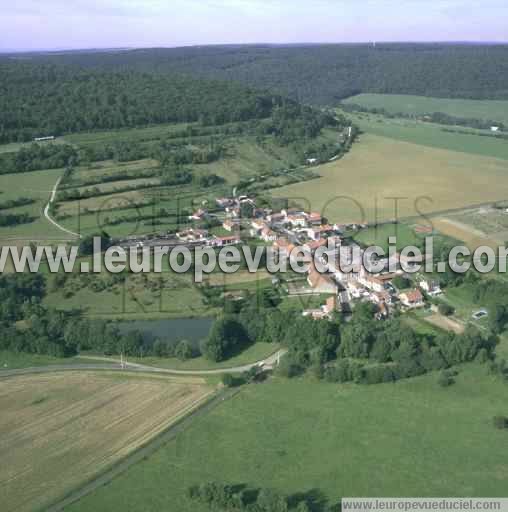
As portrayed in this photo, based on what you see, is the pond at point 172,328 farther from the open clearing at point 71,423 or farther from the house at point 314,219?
the house at point 314,219

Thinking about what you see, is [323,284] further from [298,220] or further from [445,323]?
[298,220]

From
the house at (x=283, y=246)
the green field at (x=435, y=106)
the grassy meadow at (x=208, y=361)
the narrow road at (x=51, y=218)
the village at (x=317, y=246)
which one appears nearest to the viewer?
the grassy meadow at (x=208, y=361)

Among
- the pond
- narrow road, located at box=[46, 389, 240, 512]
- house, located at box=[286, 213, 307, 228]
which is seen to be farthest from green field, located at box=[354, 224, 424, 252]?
narrow road, located at box=[46, 389, 240, 512]

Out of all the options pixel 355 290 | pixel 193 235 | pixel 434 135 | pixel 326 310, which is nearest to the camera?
pixel 326 310

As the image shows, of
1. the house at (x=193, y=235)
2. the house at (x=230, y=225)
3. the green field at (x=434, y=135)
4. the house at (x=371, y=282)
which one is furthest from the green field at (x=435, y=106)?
the house at (x=371, y=282)

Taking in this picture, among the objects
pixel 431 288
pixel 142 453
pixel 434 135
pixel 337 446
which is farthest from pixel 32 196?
pixel 434 135

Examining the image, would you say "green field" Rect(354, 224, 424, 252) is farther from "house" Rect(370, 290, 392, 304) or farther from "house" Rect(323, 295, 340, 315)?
"house" Rect(323, 295, 340, 315)
